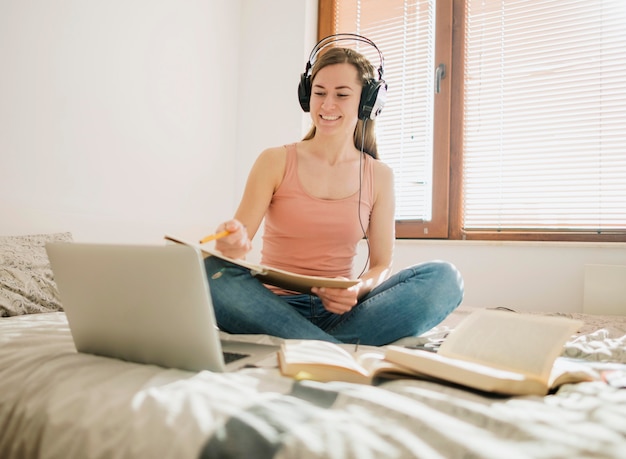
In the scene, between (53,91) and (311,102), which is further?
(53,91)

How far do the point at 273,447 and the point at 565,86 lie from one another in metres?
2.23

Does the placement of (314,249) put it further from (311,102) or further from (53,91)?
(53,91)

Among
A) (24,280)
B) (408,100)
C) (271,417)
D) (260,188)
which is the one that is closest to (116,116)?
(24,280)

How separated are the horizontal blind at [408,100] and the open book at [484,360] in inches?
69.0

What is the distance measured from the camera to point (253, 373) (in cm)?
58

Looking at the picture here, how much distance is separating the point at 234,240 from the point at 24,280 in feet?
2.64

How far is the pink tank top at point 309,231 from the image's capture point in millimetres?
→ 1186

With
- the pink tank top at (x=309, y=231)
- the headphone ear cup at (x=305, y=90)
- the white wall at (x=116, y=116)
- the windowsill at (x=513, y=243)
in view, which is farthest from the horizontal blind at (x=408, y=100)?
the pink tank top at (x=309, y=231)

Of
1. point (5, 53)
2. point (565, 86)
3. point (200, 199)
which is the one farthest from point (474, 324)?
point (200, 199)

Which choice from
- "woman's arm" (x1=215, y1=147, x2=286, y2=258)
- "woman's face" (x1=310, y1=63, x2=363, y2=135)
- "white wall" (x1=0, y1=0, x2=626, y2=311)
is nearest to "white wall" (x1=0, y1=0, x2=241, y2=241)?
"white wall" (x1=0, y1=0, x2=626, y2=311)

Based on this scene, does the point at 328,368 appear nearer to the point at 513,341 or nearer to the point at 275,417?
the point at 275,417

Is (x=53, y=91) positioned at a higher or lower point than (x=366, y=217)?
higher

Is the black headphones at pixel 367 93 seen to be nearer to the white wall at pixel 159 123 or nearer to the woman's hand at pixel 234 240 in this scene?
the woman's hand at pixel 234 240

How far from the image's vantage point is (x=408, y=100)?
249 centimetres
